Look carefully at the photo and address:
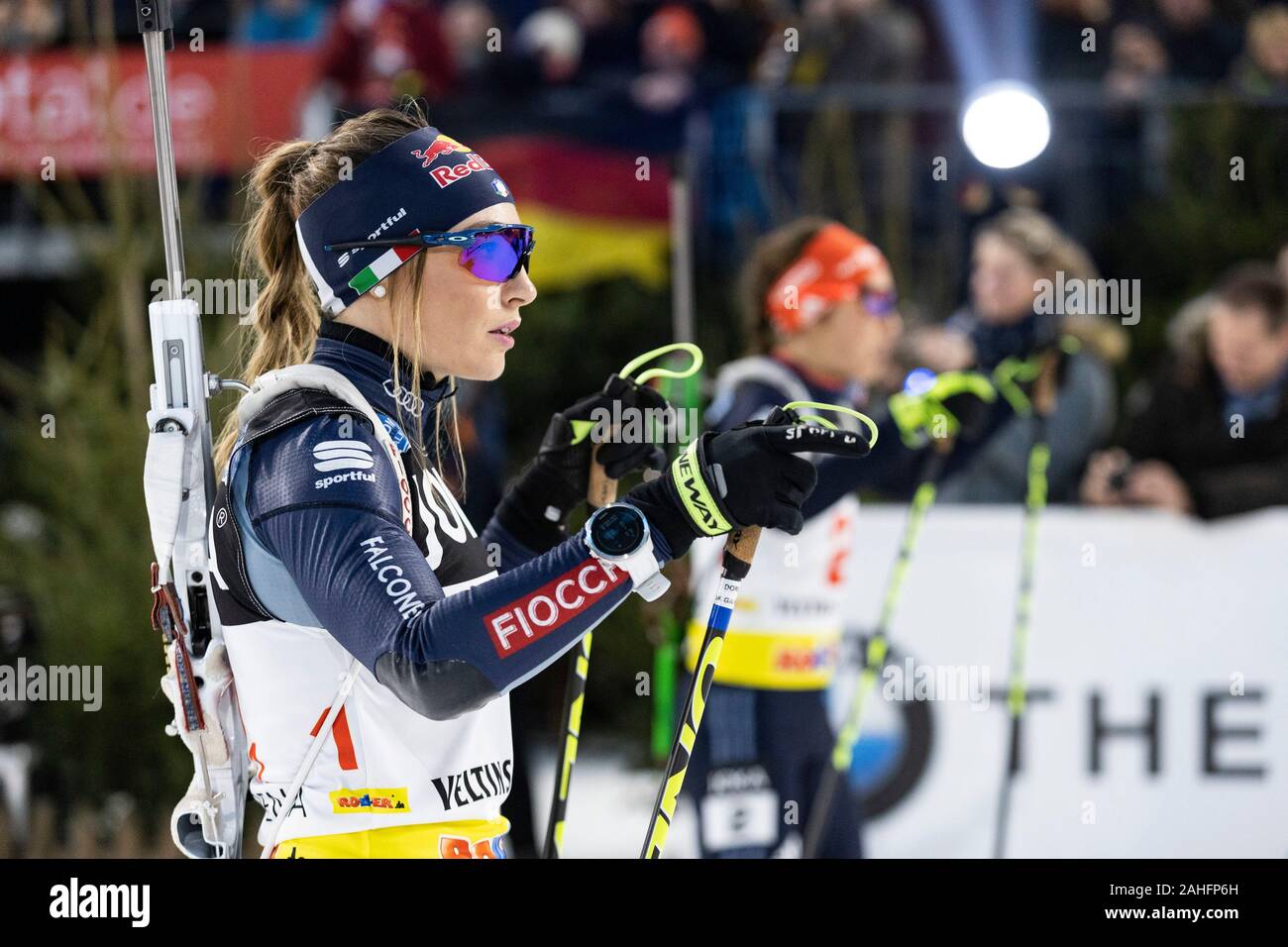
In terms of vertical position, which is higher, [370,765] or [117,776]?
[370,765]

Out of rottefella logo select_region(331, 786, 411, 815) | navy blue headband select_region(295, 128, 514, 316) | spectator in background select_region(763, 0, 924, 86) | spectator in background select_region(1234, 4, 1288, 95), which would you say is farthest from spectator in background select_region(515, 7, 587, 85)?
rottefella logo select_region(331, 786, 411, 815)

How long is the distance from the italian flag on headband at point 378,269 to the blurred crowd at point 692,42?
239 inches

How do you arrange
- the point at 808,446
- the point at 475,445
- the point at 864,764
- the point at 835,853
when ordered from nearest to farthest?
the point at 808,446 < the point at 835,853 < the point at 864,764 < the point at 475,445

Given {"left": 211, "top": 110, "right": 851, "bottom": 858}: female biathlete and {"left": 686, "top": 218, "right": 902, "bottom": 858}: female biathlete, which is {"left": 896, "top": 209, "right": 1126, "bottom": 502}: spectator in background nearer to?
{"left": 686, "top": 218, "right": 902, "bottom": 858}: female biathlete

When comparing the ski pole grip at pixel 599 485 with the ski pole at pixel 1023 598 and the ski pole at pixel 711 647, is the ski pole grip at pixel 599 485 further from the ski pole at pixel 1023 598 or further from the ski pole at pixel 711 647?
the ski pole at pixel 1023 598

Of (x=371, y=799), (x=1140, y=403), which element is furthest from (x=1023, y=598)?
(x=371, y=799)

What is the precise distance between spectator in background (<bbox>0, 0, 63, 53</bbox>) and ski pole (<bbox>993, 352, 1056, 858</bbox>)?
6.50 m

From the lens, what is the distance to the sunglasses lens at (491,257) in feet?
8.62

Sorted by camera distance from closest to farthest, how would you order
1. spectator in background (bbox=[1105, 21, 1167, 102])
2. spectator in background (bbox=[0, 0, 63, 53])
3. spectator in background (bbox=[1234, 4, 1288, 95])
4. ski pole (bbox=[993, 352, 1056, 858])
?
ski pole (bbox=[993, 352, 1056, 858]) → spectator in background (bbox=[1234, 4, 1288, 95]) → spectator in background (bbox=[1105, 21, 1167, 102]) → spectator in background (bbox=[0, 0, 63, 53])

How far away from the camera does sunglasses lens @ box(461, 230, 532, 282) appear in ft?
8.62

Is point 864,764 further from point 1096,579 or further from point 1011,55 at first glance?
point 1011,55

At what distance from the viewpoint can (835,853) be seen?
16.0 ft

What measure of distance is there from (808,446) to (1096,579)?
3.83 m

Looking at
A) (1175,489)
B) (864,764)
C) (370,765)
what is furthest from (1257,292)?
(370,765)
